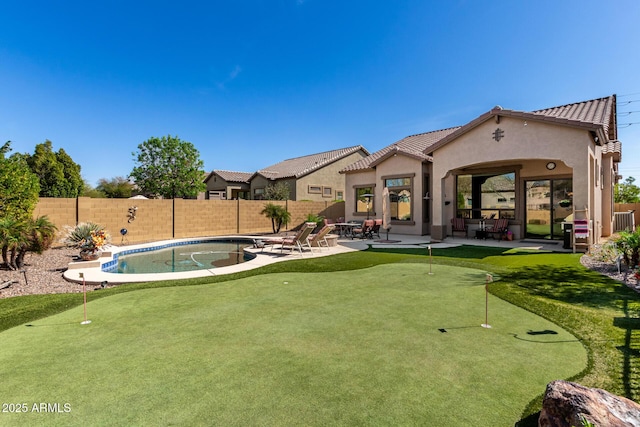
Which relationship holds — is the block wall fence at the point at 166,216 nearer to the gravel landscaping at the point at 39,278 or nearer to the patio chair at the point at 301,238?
the gravel landscaping at the point at 39,278

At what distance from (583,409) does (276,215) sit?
20.9 meters

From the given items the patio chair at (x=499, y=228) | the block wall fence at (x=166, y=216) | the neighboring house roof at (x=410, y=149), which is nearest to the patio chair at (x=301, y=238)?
the block wall fence at (x=166, y=216)

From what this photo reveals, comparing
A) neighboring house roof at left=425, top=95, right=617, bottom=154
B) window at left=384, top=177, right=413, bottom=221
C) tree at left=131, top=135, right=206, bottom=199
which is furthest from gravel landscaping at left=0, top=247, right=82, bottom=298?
tree at left=131, top=135, right=206, bottom=199

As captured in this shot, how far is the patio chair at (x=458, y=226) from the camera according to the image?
1766 cm

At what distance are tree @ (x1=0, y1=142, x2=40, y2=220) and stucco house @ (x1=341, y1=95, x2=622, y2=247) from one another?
17.1 m

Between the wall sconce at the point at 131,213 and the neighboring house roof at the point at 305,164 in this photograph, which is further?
the neighboring house roof at the point at 305,164

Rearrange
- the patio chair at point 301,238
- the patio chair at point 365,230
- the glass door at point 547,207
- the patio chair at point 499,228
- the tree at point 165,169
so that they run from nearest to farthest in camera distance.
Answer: the patio chair at point 301,238 → the glass door at point 547,207 → the patio chair at point 499,228 → the patio chair at point 365,230 → the tree at point 165,169

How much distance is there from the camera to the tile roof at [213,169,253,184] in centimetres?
3697

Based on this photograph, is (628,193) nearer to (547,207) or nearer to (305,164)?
(547,207)

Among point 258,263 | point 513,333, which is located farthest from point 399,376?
point 258,263

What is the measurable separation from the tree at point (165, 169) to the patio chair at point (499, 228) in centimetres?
3403

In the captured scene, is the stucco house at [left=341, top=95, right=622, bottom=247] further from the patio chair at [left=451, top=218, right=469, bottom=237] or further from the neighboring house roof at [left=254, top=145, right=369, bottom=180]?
the neighboring house roof at [left=254, top=145, right=369, bottom=180]

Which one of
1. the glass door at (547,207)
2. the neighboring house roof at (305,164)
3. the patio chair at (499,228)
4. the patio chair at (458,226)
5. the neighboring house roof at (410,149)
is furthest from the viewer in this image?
the neighboring house roof at (305,164)

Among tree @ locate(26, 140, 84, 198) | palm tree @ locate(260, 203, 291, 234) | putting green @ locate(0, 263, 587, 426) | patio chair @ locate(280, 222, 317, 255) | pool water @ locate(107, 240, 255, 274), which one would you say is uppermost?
tree @ locate(26, 140, 84, 198)
